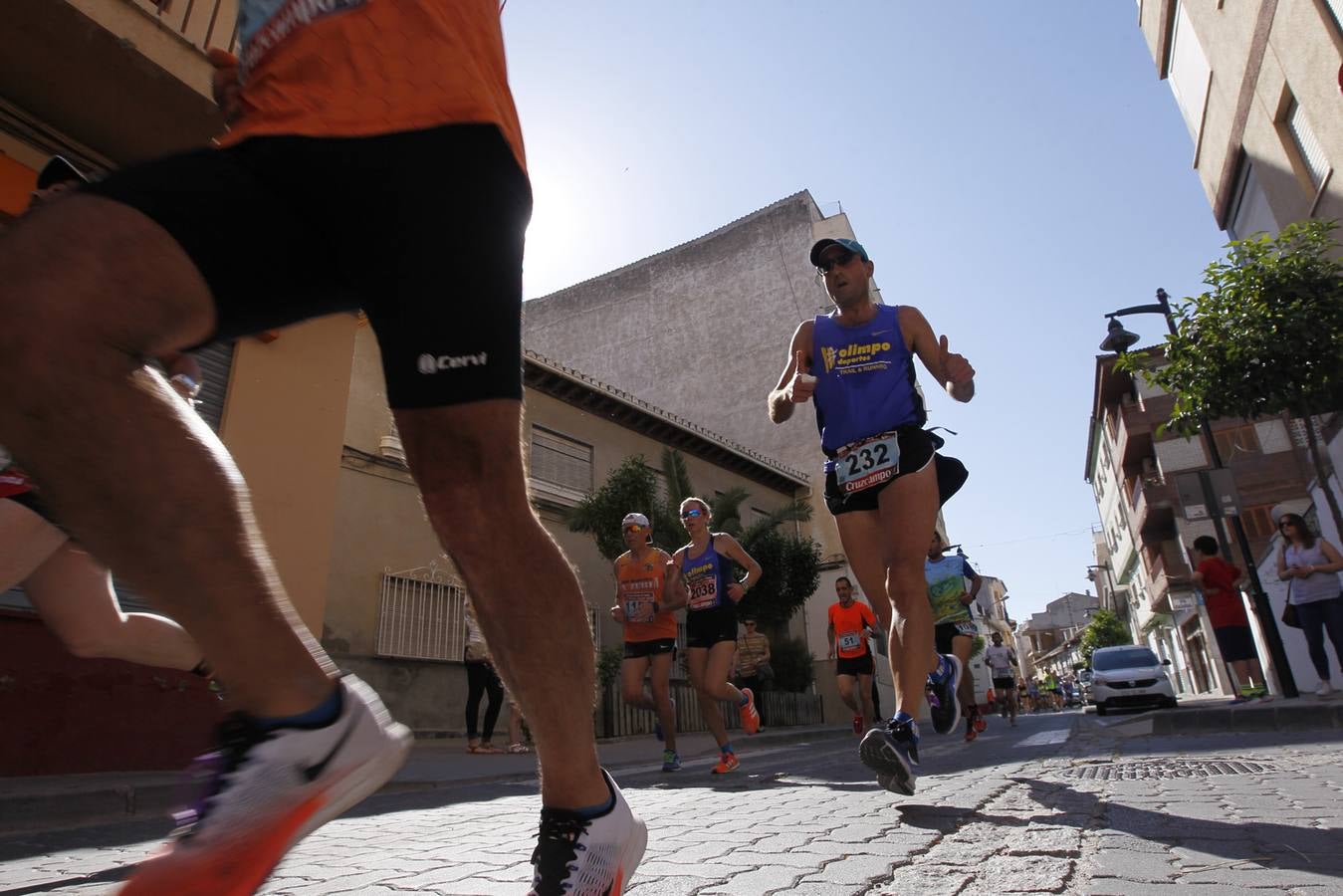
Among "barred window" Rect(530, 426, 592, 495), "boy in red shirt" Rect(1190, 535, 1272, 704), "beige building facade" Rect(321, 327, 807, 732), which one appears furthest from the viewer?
"barred window" Rect(530, 426, 592, 495)

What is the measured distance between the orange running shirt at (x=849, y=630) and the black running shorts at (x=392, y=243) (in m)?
9.28

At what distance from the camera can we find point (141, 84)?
21.3 ft

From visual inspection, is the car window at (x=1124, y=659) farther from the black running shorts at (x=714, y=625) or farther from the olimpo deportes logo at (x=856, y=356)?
the olimpo deportes logo at (x=856, y=356)

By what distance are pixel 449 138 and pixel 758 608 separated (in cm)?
1763

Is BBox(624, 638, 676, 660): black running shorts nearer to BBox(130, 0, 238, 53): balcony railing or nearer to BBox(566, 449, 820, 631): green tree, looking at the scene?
BBox(130, 0, 238, 53): balcony railing

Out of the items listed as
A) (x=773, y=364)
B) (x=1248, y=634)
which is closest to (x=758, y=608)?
(x=1248, y=634)

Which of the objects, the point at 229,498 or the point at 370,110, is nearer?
the point at 229,498

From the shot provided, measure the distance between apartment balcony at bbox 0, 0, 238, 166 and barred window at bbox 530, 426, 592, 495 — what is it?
33.7 ft

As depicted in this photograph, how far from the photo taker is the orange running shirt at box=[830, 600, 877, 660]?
10.1 metres

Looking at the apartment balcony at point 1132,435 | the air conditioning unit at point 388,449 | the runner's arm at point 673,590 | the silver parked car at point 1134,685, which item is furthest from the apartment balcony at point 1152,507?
the runner's arm at point 673,590

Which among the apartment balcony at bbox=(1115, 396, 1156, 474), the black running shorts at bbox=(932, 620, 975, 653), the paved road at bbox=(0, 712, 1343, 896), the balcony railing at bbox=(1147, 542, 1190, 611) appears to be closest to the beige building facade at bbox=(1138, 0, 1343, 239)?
the black running shorts at bbox=(932, 620, 975, 653)

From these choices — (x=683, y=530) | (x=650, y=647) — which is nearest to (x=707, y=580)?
(x=650, y=647)

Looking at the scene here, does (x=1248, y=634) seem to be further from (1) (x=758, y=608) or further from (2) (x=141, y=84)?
(2) (x=141, y=84)

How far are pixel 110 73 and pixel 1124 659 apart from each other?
65.8ft
